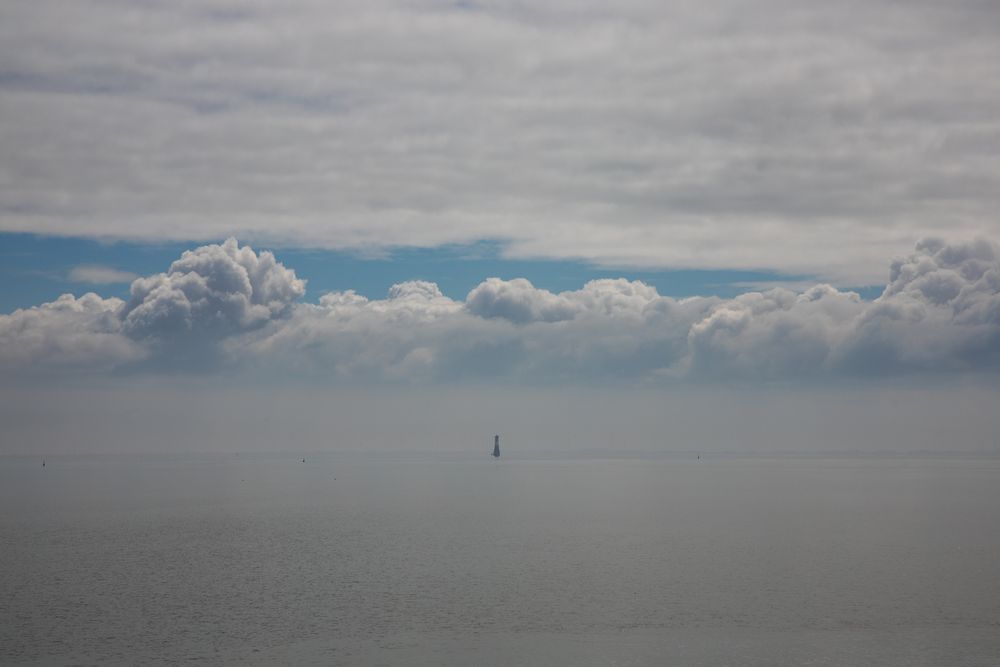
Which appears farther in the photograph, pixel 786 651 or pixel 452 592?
pixel 452 592

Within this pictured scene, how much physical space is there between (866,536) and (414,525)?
208ft

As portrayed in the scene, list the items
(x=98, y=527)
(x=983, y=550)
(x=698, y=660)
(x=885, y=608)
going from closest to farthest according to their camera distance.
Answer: (x=698, y=660) < (x=885, y=608) < (x=983, y=550) < (x=98, y=527)

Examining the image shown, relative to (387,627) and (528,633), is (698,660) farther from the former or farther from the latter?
(387,627)

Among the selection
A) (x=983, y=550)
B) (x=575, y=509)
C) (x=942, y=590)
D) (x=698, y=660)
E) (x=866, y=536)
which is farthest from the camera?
(x=575, y=509)

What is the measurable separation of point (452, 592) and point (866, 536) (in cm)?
6786

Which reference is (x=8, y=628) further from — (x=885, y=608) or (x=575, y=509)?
(x=575, y=509)

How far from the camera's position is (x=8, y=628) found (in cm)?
6125

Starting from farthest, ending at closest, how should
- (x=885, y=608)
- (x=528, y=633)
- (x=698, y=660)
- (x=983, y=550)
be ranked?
(x=983, y=550), (x=885, y=608), (x=528, y=633), (x=698, y=660)

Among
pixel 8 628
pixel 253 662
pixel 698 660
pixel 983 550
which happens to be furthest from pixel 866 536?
pixel 8 628

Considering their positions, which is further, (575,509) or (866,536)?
(575,509)

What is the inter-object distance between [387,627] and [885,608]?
120 ft

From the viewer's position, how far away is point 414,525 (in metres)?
138

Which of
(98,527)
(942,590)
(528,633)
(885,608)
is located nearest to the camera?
(528,633)

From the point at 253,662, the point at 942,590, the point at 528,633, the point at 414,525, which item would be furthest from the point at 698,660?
the point at 414,525
